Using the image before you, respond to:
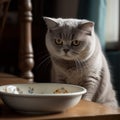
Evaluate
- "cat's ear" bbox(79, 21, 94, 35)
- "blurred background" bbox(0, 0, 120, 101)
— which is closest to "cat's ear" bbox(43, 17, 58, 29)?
"cat's ear" bbox(79, 21, 94, 35)

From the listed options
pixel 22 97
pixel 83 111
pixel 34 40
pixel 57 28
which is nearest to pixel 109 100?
pixel 57 28

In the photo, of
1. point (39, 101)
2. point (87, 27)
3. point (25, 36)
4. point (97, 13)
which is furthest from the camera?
point (97, 13)

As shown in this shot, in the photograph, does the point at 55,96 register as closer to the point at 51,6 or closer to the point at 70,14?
the point at 70,14

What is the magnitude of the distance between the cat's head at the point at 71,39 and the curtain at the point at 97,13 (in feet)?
1.80

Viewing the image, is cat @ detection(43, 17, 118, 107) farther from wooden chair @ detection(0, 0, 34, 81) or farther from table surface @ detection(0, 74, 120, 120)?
table surface @ detection(0, 74, 120, 120)

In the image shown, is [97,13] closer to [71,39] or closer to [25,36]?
[25,36]

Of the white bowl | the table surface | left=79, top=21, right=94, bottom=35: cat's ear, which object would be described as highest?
left=79, top=21, right=94, bottom=35: cat's ear

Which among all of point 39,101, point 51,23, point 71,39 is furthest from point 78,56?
point 39,101

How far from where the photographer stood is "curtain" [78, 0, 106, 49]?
203 cm

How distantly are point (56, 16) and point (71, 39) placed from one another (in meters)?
1.13

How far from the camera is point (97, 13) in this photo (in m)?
2.04

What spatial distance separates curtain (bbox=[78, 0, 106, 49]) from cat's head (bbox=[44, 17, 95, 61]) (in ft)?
1.80

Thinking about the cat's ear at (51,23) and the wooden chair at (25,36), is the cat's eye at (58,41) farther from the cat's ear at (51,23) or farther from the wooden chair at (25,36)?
the wooden chair at (25,36)

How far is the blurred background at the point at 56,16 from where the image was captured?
80.0 inches
